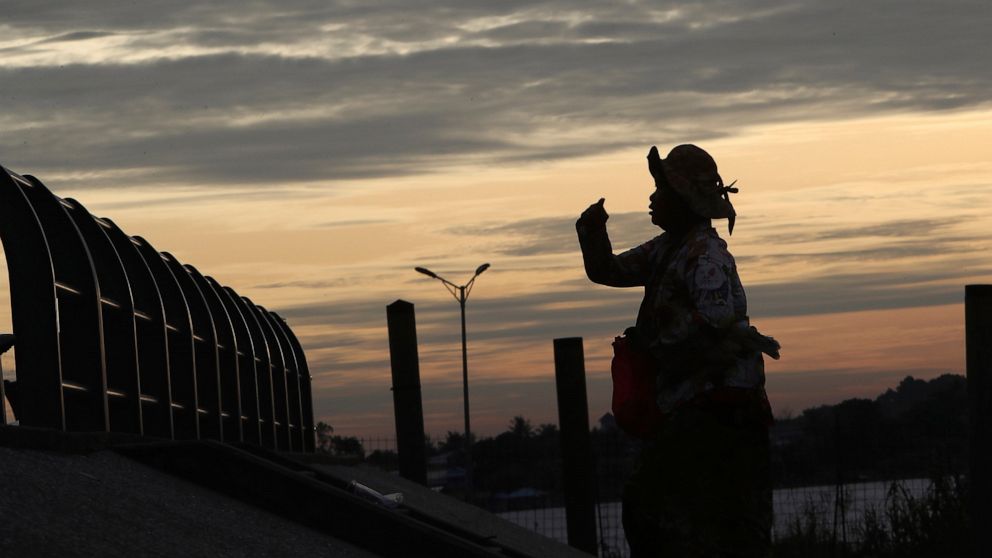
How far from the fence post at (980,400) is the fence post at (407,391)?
4.70 meters

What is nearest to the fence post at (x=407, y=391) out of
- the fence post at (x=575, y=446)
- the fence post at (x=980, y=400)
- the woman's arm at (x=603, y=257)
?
the fence post at (x=575, y=446)

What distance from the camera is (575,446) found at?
12.4m

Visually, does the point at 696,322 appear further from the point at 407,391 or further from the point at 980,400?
the point at 407,391

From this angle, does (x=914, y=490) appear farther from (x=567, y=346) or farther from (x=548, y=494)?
(x=548, y=494)

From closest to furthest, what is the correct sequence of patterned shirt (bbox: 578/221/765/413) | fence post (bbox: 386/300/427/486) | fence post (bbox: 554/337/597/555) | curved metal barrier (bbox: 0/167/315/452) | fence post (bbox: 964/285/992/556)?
1. patterned shirt (bbox: 578/221/765/413)
2. curved metal barrier (bbox: 0/167/315/452)
3. fence post (bbox: 964/285/992/556)
4. fence post (bbox: 554/337/597/555)
5. fence post (bbox: 386/300/427/486)

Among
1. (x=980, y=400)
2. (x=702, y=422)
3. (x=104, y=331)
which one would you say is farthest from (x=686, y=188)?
(x=980, y=400)

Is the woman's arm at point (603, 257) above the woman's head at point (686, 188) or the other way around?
the other way around

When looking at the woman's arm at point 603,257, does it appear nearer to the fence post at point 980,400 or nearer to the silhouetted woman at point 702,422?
the silhouetted woman at point 702,422

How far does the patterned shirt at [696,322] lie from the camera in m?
5.85

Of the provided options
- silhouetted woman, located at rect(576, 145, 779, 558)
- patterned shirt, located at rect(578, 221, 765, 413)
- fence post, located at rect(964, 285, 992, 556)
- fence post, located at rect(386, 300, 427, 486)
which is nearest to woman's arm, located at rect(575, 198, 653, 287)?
patterned shirt, located at rect(578, 221, 765, 413)

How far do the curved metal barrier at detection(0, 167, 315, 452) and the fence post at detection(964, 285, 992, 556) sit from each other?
5.41 metres

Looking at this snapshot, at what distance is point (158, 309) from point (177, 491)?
11.9 feet

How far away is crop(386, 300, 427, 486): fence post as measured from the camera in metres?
13.8

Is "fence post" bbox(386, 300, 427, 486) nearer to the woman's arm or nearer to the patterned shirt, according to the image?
the woman's arm
